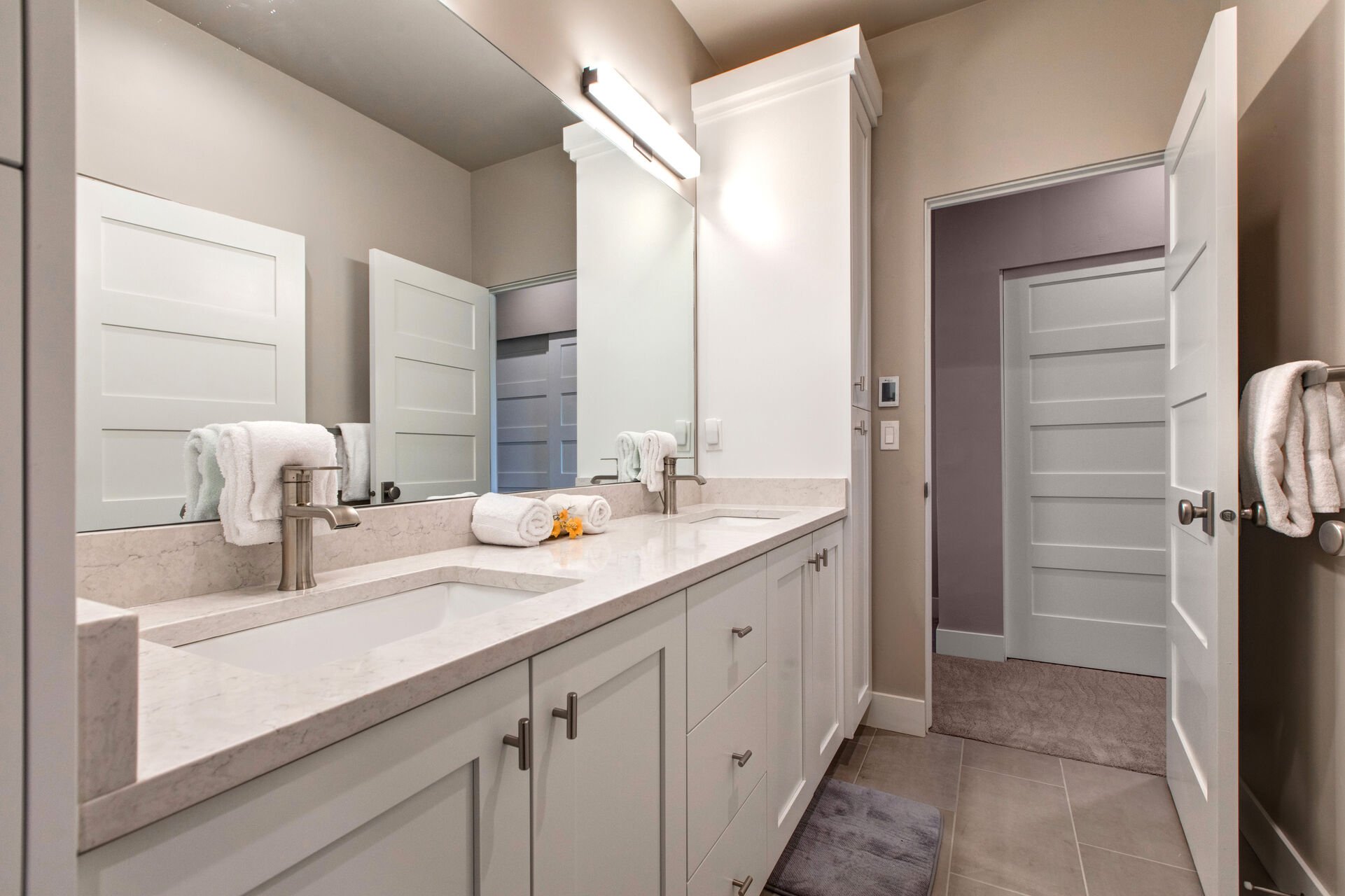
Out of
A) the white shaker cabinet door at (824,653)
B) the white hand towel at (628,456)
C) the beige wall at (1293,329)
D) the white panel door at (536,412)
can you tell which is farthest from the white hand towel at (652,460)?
the beige wall at (1293,329)

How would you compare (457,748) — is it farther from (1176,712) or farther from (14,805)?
(1176,712)

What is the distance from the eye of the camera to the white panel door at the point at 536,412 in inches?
56.5

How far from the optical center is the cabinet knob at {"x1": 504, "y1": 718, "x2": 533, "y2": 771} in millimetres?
643

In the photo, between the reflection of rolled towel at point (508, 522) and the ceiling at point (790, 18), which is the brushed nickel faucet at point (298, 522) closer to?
the reflection of rolled towel at point (508, 522)

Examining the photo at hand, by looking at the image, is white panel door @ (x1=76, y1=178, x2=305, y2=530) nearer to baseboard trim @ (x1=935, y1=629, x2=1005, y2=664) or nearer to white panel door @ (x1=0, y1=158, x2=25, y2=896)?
white panel door @ (x1=0, y1=158, x2=25, y2=896)

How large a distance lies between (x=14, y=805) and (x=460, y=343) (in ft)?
3.57

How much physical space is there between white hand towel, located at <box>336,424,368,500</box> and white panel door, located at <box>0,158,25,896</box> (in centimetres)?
78

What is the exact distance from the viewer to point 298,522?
91 centimetres

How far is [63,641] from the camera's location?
0.32 m

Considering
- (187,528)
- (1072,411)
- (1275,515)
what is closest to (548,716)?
(187,528)

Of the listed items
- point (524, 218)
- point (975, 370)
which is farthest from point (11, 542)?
point (975, 370)

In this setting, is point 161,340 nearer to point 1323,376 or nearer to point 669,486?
point 669,486

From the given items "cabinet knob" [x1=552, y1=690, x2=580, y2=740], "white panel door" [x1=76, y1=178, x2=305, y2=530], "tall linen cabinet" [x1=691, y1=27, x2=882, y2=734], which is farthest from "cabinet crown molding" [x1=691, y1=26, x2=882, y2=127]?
"cabinet knob" [x1=552, y1=690, x2=580, y2=740]

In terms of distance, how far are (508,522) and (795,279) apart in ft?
4.58
